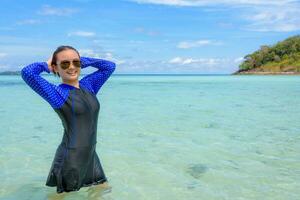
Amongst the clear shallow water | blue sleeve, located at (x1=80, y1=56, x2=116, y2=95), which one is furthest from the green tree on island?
blue sleeve, located at (x1=80, y1=56, x2=116, y2=95)

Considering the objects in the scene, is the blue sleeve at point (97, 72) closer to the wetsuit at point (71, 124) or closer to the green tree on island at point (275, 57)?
the wetsuit at point (71, 124)

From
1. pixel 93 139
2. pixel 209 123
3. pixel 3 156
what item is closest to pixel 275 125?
pixel 209 123

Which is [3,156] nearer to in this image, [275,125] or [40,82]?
[40,82]

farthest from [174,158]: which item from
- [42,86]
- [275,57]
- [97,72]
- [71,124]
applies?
[275,57]

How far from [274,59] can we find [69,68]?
16323cm

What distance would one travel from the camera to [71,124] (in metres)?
4.67

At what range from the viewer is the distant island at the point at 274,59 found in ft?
497

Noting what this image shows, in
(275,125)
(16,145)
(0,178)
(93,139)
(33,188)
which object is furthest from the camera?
(275,125)

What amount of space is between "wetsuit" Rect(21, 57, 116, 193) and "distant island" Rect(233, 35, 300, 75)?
150 meters

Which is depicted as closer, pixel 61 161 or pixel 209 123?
pixel 61 161

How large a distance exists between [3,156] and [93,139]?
16.6ft

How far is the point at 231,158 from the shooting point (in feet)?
29.5

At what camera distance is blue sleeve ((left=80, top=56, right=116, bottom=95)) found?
5.22 meters

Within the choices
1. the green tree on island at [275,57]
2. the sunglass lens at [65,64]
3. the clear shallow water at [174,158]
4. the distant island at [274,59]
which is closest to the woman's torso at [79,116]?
the sunglass lens at [65,64]
